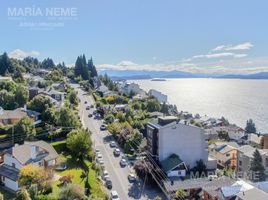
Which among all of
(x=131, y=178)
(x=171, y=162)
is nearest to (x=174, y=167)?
(x=171, y=162)

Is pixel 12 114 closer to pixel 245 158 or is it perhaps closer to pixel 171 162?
pixel 171 162

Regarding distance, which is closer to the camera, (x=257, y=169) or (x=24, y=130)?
(x=24, y=130)

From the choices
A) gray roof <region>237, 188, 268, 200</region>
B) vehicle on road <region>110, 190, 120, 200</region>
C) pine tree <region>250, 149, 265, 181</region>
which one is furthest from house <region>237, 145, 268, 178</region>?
vehicle on road <region>110, 190, 120, 200</region>

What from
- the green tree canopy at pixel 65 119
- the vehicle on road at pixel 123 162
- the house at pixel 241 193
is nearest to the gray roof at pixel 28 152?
the green tree canopy at pixel 65 119

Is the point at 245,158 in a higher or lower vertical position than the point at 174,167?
lower

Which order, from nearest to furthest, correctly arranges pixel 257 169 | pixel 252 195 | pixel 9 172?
pixel 252 195 < pixel 9 172 < pixel 257 169

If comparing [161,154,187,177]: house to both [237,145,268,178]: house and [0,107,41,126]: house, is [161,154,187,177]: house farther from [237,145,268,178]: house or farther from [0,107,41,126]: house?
[0,107,41,126]: house

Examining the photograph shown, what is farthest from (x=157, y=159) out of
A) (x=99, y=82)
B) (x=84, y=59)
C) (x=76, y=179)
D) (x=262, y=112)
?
(x=262, y=112)
